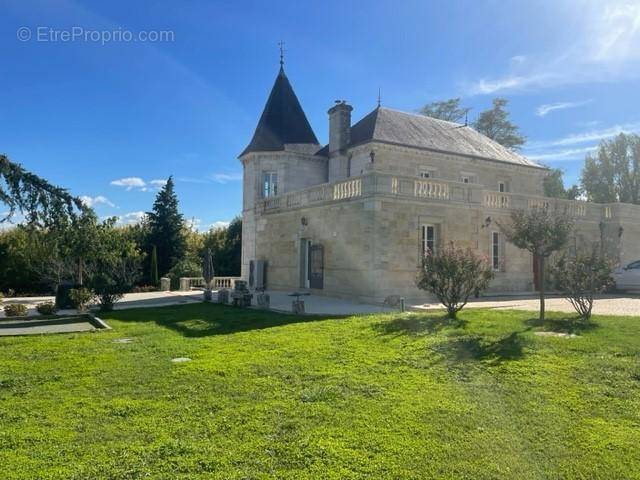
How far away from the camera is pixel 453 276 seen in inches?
410

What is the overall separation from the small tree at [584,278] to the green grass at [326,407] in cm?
187

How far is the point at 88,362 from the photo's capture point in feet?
21.7

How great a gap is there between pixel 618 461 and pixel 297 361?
3936 mm

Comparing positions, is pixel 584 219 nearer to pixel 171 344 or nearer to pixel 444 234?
pixel 444 234

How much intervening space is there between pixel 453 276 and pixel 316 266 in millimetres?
7741

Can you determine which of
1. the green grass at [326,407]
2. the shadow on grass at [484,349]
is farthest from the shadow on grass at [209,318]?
the shadow on grass at [484,349]

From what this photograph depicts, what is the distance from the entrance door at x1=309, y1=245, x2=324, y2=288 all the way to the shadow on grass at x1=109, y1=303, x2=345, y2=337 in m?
4.11

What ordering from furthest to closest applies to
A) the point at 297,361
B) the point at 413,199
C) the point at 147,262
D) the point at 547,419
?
the point at 147,262
the point at 413,199
the point at 297,361
the point at 547,419

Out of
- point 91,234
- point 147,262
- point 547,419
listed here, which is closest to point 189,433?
point 547,419

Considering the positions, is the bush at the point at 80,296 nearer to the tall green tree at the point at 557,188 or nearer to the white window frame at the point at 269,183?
the white window frame at the point at 269,183

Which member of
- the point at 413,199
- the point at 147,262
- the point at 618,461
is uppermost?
the point at 413,199

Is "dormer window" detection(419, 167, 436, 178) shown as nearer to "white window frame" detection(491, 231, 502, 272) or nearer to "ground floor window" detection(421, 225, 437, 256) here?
"white window frame" detection(491, 231, 502, 272)

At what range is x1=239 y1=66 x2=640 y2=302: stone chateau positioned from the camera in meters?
14.9

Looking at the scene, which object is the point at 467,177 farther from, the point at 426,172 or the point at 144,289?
the point at 144,289
